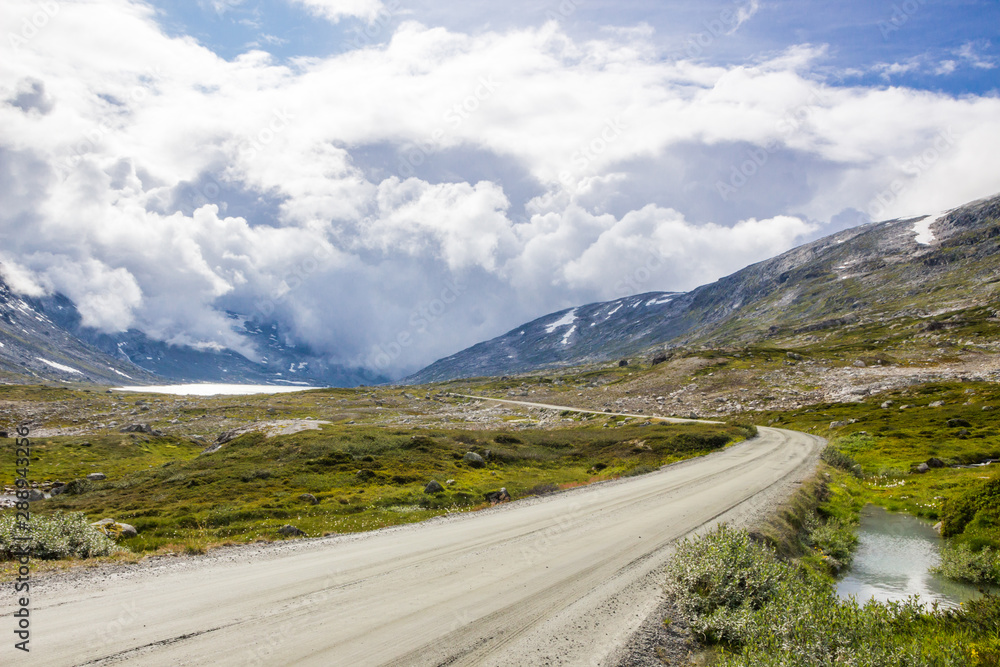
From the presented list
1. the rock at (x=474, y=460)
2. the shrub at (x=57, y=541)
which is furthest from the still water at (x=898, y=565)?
the rock at (x=474, y=460)

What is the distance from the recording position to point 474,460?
49188 mm

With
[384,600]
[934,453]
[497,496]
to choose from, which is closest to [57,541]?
[384,600]

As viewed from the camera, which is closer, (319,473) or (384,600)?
(384,600)

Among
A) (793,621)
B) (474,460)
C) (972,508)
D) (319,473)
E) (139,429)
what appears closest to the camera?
(793,621)

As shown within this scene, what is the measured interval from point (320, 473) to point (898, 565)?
41295 millimetres

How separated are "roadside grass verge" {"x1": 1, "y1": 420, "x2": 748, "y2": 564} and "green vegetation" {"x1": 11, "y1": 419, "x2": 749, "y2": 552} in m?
0.13

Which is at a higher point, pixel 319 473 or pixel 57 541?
pixel 57 541

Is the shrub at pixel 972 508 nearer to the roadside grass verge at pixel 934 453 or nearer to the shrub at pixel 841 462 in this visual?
the roadside grass verge at pixel 934 453

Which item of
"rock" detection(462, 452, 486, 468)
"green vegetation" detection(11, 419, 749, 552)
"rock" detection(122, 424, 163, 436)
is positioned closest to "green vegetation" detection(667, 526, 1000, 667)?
"green vegetation" detection(11, 419, 749, 552)

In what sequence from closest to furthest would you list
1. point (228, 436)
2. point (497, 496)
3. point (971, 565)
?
point (971, 565), point (497, 496), point (228, 436)

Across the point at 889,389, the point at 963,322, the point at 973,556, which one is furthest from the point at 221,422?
the point at 963,322

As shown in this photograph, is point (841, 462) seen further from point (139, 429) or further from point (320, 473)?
point (139, 429)

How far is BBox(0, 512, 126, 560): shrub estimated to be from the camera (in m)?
17.0

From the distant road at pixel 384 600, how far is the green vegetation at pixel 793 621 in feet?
5.90
